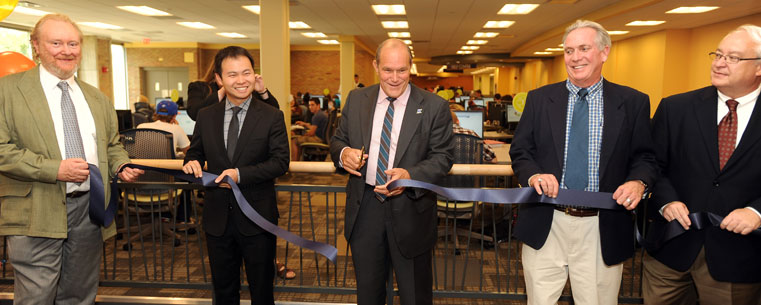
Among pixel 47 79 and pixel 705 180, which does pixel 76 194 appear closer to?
pixel 47 79

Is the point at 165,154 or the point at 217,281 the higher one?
the point at 165,154

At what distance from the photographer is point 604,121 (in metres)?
2.04

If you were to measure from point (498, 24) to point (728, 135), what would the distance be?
1199 centimetres

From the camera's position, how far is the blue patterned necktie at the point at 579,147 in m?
2.06

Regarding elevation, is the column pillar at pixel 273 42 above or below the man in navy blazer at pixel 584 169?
above

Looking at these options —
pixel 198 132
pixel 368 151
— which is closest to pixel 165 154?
pixel 198 132

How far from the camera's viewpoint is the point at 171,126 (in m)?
5.29

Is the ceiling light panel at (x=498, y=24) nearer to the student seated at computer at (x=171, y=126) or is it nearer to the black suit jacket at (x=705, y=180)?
the student seated at computer at (x=171, y=126)

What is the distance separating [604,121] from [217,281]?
2.00 meters

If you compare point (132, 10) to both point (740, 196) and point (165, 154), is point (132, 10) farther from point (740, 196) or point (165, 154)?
point (740, 196)

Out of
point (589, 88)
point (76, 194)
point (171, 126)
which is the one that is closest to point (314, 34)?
point (171, 126)

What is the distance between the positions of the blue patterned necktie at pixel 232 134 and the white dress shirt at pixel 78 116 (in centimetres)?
62

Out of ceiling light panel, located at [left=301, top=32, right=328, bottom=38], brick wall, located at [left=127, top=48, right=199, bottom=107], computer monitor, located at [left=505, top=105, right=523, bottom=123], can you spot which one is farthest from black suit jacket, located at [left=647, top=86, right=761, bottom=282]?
brick wall, located at [left=127, top=48, right=199, bottom=107]

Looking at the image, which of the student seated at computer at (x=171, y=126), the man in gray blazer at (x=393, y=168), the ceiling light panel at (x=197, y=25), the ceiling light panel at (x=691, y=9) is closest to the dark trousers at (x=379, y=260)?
the man in gray blazer at (x=393, y=168)
